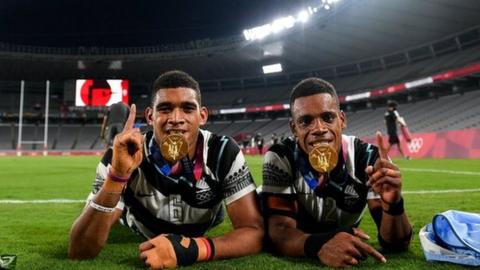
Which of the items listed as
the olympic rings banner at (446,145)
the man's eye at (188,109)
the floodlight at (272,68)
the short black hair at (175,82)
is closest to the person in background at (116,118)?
the short black hair at (175,82)

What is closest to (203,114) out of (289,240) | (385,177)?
(289,240)

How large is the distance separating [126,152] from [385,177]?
56.7 inches

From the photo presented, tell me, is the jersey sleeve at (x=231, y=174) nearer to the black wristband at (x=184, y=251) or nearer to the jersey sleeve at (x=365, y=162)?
the black wristband at (x=184, y=251)

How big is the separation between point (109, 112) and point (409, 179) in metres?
6.66

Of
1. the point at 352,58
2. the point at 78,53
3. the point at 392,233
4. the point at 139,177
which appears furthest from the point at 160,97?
the point at 78,53

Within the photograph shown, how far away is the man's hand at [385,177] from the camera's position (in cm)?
237

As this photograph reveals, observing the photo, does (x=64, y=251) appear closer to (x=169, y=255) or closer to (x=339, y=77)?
(x=169, y=255)

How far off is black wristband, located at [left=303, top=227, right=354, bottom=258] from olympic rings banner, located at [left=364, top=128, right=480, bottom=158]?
1492cm

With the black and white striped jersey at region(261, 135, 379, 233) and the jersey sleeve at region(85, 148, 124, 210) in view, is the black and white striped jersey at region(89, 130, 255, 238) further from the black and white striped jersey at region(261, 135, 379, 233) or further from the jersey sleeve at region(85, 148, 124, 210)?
the black and white striped jersey at region(261, 135, 379, 233)

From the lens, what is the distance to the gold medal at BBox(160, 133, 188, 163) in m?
2.59

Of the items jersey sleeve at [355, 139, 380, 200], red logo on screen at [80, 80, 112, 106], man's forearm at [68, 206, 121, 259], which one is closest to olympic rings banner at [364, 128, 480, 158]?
jersey sleeve at [355, 139, 380, 200]

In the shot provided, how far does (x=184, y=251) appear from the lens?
2449mm

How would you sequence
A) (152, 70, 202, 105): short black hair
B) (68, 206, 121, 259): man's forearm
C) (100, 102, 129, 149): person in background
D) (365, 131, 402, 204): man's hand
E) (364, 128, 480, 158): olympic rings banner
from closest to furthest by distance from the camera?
(365, 131, 402, 204): man's hand < (68, 206, 121, 259): man's forearm < (152, 70, 202, 105): short black hair < (100, 102, 129, 149): person in background < (364, 128, 480, 158): olympic rings banner

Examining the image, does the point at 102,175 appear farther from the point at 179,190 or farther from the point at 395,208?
the point at 395,208
